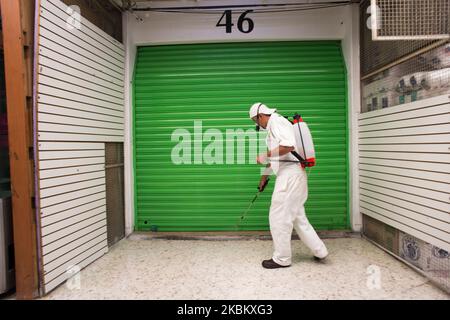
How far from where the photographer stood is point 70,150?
304 centimetres

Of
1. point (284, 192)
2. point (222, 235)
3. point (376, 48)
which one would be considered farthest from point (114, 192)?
point (376, 48)

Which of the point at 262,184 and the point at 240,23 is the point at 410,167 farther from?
the point at 240,23

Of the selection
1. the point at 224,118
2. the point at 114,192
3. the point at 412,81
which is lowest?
the point at 114,192

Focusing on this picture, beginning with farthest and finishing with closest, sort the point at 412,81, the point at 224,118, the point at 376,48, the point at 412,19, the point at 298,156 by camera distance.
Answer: the point at 224,118, the point at 376,48, the point at 298,156, the point at 412,81, the point at 412,19

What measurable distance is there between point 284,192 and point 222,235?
5.09 feet

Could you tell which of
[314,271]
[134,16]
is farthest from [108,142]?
[314,271]

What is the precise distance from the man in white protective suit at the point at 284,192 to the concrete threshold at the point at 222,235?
→ 98cm

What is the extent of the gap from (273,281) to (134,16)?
4080 millimetres

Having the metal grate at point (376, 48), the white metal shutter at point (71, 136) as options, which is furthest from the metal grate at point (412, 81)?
the white metal shutter at point (71, 136)

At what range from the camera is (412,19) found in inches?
114

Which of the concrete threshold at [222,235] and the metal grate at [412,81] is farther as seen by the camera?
the concrete threshold at [222,235]

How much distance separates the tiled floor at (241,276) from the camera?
2.70m

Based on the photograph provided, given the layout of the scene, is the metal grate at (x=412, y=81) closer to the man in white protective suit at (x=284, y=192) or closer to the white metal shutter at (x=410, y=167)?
the white metal shutter at (x=410, y=167)

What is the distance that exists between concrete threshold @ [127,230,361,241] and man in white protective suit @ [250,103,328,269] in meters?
0.98
